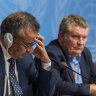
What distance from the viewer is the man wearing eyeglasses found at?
5.18ft

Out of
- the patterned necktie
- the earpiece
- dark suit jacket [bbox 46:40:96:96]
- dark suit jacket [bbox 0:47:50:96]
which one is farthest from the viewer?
dark suit jacket [bbox 46:40:96:96]

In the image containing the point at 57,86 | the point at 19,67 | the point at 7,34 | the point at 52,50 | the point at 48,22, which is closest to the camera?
the point at 7,34

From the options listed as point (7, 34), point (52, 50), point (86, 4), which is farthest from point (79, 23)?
point (86, 4)

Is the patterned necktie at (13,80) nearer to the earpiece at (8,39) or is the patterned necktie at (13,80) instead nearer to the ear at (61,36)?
the earpiece at (8,39)

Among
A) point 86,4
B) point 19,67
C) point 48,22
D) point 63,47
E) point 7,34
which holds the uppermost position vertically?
point 86,4

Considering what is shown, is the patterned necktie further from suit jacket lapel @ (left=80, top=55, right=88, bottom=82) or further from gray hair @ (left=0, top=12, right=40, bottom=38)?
suit jacket lapel @ (left=80, top=55, right=88, bottom=82)

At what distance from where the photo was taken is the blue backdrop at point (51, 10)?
2.39 meters

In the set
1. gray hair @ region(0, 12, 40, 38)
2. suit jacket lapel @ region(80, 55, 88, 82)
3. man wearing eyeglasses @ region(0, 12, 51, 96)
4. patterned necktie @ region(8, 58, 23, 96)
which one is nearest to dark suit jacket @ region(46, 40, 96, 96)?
suit jacket lapel @ region(80, 55, 88, 82)

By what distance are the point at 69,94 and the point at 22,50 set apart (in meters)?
0.68

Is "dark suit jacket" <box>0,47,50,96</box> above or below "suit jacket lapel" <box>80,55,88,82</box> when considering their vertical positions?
below

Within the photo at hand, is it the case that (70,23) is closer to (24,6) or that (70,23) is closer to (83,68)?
(83,68)

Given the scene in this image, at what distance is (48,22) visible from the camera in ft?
9.18

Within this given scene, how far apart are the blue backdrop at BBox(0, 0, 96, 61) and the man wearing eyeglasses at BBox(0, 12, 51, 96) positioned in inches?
28.3

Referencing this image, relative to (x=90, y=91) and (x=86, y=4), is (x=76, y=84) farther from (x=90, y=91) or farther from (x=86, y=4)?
(x=86, y=4)
